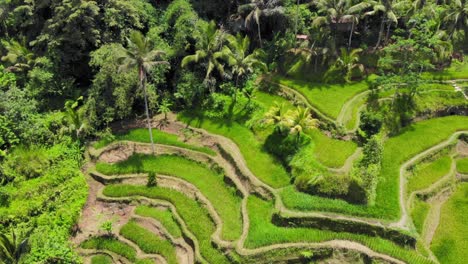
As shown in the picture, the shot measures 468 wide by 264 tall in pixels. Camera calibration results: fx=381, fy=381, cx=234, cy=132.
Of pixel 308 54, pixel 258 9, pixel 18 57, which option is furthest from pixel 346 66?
pixel 18 57

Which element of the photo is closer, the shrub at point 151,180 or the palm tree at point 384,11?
the shrub at point 151,180

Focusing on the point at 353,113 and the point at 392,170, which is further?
the point at 353,113

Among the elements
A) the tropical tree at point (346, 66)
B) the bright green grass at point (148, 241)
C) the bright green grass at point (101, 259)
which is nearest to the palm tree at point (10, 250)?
the bright green grass at point (101, 259)

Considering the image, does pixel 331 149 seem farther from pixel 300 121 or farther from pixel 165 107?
pixel 165 107

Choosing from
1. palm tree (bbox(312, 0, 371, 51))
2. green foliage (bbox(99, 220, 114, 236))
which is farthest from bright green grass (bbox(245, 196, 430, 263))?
palm tree (bbox(312, 0, 371, 51))

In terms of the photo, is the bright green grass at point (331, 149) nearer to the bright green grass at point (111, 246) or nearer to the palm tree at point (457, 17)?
the bright green grass at point (111, 246)

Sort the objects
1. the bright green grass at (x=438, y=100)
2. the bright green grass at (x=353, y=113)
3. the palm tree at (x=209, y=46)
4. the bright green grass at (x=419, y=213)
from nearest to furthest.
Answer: the bright green grass at (x=419, y=213), the bright green grass at (x=353, y=113), the bright green grass at (x=438, y=100), the palm tree at (x=209, y=46)

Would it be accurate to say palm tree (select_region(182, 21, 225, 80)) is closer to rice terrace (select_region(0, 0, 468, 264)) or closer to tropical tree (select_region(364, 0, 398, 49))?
rice terrace (select_region(0, 0, 468, 264))
